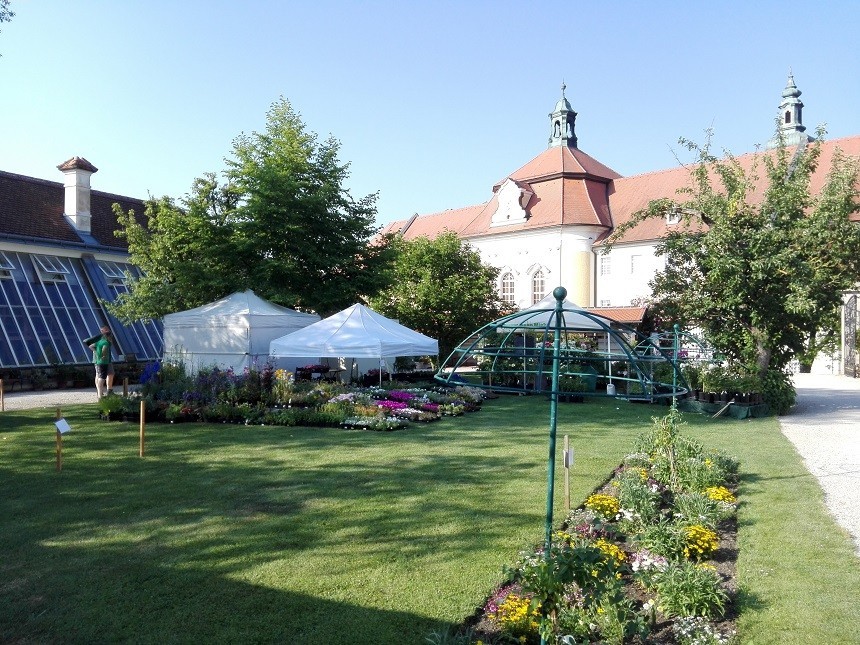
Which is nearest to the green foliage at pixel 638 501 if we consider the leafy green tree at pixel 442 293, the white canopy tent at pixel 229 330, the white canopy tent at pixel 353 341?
the white canopy tent at pixel 353 341

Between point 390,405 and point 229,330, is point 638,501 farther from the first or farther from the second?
point 229,330

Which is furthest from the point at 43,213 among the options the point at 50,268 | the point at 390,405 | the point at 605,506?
the point at 605,506

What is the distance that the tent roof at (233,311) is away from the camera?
1888 cm

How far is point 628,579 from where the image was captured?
5.44 m

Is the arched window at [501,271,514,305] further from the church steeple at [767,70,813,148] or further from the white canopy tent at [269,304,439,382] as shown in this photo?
the white canopy tent at [269,304,439,382]

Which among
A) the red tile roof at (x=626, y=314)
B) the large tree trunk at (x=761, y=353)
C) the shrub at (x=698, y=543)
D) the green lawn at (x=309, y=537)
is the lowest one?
the green lawn at (x=309, y=537)

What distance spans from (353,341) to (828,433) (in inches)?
428

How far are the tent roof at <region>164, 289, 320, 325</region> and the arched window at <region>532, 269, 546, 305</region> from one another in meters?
26.2

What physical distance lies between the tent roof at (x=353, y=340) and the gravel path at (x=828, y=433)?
6048mm

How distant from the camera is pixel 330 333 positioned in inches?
677

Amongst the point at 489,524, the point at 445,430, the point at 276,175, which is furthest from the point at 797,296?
the point at 276,175

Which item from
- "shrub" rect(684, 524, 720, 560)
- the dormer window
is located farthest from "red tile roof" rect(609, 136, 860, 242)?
"shrub" rect(684, 524, 720, 560)

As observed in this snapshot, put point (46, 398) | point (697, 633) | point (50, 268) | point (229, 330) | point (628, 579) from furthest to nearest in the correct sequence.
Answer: point (50, 268) < point (229, 330) < point (46, 398) < point (628, 579) < point (697, 633)

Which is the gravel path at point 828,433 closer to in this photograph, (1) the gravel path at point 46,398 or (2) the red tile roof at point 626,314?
(1) the gravel path at point 46,398
